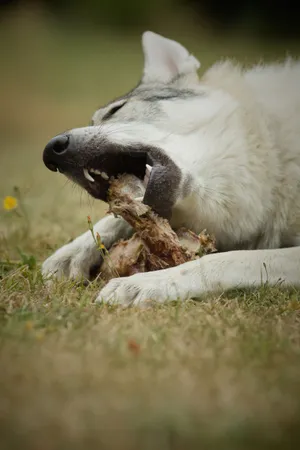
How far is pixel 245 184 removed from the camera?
2826 millimetres

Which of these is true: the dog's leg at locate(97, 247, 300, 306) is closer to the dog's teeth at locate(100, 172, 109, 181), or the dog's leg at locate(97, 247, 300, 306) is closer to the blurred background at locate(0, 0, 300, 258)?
the dog's teeth at locate(100, 172, 109, 181)

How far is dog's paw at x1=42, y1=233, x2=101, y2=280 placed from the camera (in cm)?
301

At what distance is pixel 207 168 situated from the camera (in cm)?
281

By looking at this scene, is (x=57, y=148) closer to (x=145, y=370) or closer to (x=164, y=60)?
(x=164, y=60)

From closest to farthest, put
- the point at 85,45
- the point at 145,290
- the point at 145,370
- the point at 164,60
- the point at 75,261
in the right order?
1. the point at 145,370
2. the point at 145,290
3. the point at 75,261
4. the point at 164,60
5. the point at 85,45

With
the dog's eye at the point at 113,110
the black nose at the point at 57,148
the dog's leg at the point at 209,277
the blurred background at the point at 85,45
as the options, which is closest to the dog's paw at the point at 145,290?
the dog's leg at the point at 209,277

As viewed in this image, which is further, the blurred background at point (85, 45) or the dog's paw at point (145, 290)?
the blurred background at point (85, 45)

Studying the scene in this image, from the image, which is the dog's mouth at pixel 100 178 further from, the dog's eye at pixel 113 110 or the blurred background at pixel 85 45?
the blurred background at pixel 85 45

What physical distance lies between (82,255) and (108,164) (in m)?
0.49

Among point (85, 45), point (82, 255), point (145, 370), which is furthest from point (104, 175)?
point (85, 45)

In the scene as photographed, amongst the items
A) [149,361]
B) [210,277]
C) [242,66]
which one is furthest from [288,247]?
[149,361]

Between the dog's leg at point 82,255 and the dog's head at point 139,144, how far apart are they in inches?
12.9

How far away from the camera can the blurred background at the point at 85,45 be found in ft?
33.8

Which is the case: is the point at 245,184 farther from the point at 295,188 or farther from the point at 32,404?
the point at 32,404
